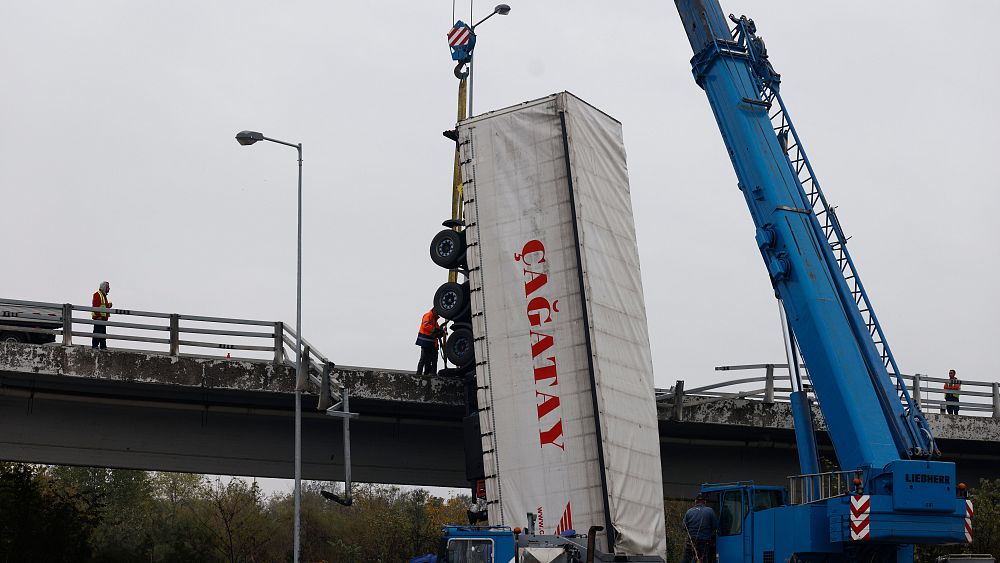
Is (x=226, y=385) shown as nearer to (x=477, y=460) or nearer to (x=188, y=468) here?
(x=188, y=468)

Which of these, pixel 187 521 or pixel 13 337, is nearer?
pixel 13 337

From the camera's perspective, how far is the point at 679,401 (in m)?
24.7

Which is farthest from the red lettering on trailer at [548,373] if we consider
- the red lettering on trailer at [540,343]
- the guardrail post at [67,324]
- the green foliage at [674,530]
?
the green foliage at [674,530]

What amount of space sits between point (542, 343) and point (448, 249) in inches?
202

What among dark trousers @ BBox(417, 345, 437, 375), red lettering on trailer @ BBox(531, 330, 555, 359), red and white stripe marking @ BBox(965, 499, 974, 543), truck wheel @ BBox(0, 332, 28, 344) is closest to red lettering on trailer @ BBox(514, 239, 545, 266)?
red lettering on trailer @ BBox(531, 330, 555, 359)

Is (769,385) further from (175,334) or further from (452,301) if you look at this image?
(175,334)

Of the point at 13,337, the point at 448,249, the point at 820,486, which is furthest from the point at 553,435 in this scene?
the point at 13,337

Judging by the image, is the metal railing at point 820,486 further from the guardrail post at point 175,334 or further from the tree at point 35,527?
the tree at point 35,527

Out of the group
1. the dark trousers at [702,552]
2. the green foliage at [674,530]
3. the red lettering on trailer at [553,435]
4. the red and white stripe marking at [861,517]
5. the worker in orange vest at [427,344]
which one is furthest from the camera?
the green foliage at [674,530]

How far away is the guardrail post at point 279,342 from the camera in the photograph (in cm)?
2289

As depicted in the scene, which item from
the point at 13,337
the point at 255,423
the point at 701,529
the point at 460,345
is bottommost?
the point at 701,529

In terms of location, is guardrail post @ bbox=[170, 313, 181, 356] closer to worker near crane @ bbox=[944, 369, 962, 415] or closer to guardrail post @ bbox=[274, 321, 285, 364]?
guardrail post @ bbox=[274, 321, 285, 364]

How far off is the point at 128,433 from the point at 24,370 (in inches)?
109

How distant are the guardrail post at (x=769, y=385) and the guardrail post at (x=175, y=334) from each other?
12698mm
